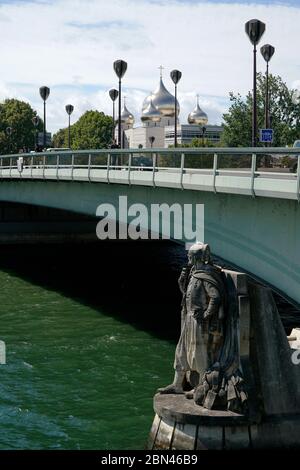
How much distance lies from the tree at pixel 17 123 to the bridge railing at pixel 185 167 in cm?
9429

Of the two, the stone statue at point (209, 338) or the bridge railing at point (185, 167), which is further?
the bridge railing at point (185, 167)

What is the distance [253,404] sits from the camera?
15625 mm

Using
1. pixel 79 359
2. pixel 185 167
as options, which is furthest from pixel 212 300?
pixel 79 359

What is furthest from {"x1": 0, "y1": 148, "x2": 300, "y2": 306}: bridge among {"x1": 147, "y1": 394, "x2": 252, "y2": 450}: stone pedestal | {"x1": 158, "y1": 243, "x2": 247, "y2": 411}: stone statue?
{"x1": 147, "y1": 394, "x2": 252, "y2": 450}: stone pedestal

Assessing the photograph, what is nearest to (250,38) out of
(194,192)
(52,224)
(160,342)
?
(194,192)

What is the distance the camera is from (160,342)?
86.4 ft

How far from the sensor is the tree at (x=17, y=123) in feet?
412

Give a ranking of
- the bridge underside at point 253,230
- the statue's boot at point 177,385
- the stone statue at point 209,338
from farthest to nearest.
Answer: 1. the bridge underside at point 253,230
2. the statue's boot at point 177,385
3. the stone statue at point 209,338

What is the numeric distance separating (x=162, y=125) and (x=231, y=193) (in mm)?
142573

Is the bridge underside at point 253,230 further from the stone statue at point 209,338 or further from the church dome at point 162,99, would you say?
the church dome at point 162,99

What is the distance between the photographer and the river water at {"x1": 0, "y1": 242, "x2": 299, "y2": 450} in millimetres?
17844

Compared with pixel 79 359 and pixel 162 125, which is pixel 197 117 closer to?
pixel 162 125

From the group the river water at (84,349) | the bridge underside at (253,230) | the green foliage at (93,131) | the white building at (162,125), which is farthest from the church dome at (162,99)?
the bridge underside at (253,230)

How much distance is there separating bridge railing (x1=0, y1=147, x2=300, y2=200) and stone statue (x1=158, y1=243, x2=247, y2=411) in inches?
93.9
